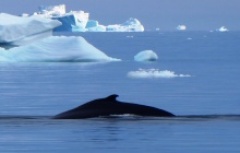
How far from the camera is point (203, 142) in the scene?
1252 centimetres

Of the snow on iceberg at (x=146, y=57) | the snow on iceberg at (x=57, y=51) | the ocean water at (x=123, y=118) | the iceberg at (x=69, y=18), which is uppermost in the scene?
the iceberg at (x=69, y=18)

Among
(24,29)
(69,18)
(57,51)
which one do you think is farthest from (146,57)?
(69,18)

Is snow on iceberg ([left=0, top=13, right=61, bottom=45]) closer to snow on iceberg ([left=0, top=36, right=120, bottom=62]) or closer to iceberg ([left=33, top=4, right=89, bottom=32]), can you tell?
snow on iceberg ([left=0, top=36, right=120, bottom=62])

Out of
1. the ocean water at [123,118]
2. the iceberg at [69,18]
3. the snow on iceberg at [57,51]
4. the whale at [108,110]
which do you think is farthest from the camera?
the iceberg at [69,18]

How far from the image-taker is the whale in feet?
46.6

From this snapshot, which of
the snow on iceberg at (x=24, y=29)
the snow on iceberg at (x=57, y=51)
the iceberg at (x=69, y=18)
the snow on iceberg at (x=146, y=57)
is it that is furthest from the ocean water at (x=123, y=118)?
the iceberg at (x=69, y=18)

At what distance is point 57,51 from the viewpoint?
4303 cm

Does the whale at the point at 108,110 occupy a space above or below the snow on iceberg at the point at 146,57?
below

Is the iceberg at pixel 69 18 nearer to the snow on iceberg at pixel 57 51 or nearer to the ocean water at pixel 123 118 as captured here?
the snow on iceberg at pixel 57 51

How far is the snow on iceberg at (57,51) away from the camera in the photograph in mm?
41875

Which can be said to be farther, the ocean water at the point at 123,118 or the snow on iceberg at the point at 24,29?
the snow on iceberg at the point at 24,29

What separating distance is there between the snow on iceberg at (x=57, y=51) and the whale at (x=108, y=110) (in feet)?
87.0

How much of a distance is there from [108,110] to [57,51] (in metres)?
28.9

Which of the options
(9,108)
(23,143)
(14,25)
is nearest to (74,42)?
(14,25)
